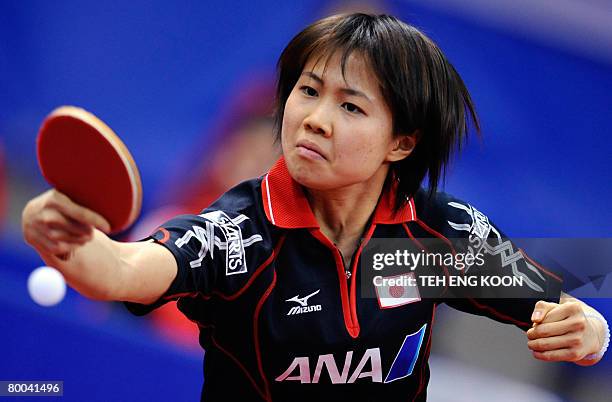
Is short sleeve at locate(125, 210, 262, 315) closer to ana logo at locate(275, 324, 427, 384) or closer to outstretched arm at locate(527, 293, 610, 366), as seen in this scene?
ana logo at locate(275, 324, 427, 384)

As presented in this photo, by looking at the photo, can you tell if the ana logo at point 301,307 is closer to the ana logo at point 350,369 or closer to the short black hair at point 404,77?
the ana logo at point 350,369

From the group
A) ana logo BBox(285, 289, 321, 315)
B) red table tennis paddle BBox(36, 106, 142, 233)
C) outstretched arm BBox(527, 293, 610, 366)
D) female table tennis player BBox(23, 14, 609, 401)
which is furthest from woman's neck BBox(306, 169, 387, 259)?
red table tennis paddle BBox(36, 106, 142, 233)

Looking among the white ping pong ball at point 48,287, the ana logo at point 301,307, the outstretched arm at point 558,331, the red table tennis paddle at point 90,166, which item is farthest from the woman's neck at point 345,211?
the red table tennis paddle at point 90,166

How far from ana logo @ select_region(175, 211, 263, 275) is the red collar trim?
0.07m

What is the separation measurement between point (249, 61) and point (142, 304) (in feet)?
3.85

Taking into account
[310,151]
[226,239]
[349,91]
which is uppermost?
[349,91]

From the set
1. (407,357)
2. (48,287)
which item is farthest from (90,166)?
(407,357)

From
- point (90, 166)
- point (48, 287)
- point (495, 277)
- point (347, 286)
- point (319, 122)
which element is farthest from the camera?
point (495, 277)

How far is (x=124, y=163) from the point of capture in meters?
1.12

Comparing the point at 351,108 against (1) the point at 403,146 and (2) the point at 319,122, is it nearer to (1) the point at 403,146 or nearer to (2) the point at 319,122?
(2) the point at 319,122

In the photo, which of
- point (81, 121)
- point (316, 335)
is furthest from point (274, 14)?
point (81, 121)

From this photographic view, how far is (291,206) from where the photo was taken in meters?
1.72

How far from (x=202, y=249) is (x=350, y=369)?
16.4 inches

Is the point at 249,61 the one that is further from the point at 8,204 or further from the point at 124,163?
the point at 124,163
